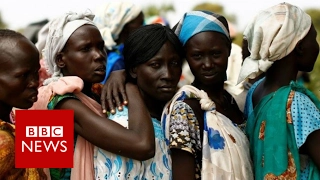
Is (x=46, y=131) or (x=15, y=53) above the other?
(x=15, y=53)

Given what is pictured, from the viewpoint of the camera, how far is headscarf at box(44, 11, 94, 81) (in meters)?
3.72

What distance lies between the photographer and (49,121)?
3.55 m

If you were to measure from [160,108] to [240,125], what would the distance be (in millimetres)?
523

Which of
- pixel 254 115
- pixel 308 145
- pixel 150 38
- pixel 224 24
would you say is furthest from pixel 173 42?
pixel 308 145

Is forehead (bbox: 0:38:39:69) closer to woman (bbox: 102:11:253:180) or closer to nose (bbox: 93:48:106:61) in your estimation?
nose (bbox: 93:48:106:61)

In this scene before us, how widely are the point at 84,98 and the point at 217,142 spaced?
78 cm

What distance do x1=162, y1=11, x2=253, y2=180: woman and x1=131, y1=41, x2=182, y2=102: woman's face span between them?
0.08m

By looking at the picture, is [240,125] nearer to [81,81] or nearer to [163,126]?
[163,126]

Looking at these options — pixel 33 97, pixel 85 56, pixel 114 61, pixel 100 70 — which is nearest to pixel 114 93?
pixel 100 70

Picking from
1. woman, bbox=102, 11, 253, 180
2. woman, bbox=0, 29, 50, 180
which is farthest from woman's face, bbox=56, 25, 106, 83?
woman, bbox=0, 29, 50, 180

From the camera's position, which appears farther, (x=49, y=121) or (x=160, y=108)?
(x=160, y=108)

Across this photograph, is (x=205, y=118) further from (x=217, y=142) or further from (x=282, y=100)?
(x=282, y=100)

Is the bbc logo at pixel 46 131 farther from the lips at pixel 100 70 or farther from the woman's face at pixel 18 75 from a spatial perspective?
the lips at pixel 100 70

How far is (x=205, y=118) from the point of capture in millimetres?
3643
